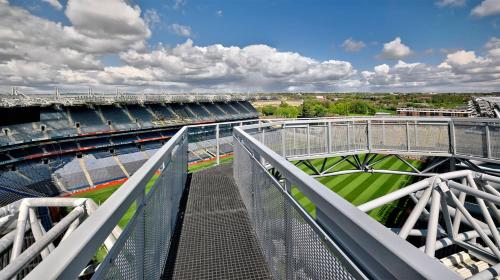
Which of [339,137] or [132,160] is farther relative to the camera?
[132,160]

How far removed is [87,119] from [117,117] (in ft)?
12.6

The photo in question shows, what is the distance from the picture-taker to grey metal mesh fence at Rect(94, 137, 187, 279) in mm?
1322

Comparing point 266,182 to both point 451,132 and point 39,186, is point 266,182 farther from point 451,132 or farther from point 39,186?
point 39,186

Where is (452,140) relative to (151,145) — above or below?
above

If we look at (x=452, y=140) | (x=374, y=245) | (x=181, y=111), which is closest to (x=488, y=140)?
(x=452, y=140)

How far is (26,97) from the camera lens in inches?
1154

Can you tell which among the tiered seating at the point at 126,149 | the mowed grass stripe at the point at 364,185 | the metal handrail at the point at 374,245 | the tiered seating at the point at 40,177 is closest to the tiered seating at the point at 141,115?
the tiered seating at the point at 126,149

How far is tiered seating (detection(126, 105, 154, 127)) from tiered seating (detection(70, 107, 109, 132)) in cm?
470

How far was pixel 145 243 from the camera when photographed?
192 centimetres

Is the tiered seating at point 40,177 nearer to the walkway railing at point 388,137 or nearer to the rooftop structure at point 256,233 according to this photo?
the walkway railing at point 388,137

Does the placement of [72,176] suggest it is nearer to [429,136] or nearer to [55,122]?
[55,122]

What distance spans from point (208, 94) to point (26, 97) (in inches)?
1050

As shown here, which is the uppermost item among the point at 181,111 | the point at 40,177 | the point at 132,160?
the point at 181,111

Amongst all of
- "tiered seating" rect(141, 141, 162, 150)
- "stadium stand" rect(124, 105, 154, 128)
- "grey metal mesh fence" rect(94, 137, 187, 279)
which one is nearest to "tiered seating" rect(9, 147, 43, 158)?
"tiered seating" rect(141, 141, 162, 150)
